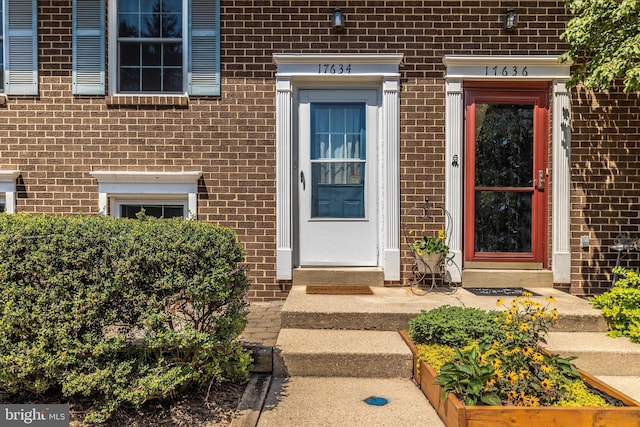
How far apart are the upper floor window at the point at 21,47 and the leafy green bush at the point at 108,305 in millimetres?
2750

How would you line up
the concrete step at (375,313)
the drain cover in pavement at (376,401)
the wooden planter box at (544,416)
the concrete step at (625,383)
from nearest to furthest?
1. the wooden planter box at (544,416)
2. the drain cover in pavement at (376,401)
3. the concrete step at (625,383)
4. the concrete step at (375,313)

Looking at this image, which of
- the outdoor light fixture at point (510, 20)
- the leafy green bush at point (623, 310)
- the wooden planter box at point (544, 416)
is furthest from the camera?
the outdoor light fixture at point (510, 20)

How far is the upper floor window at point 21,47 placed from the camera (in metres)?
4.52

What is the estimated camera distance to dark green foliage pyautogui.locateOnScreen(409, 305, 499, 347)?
9.84 ft

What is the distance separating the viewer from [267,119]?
4578mm

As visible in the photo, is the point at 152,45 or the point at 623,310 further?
the point at 152,45

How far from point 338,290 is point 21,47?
4.48 metres

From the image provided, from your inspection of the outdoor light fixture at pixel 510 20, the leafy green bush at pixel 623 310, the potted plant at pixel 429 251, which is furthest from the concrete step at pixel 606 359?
the outdoor light fixture at pixel 510 20

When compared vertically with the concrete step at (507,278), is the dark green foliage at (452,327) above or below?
below

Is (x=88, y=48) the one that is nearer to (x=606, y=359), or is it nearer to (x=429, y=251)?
(x=429, y=251)

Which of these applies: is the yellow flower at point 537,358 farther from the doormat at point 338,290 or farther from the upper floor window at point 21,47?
the upper floor window at point 21,47

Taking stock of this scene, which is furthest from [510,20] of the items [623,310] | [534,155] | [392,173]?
[623,310]

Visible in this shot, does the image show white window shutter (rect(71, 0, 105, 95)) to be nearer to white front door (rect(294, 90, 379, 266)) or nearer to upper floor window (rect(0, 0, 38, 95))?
upper floor window (rect(0, 0, 38, 95))

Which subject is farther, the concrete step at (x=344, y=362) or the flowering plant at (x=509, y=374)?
the concrete step at (x=344, y=362)
